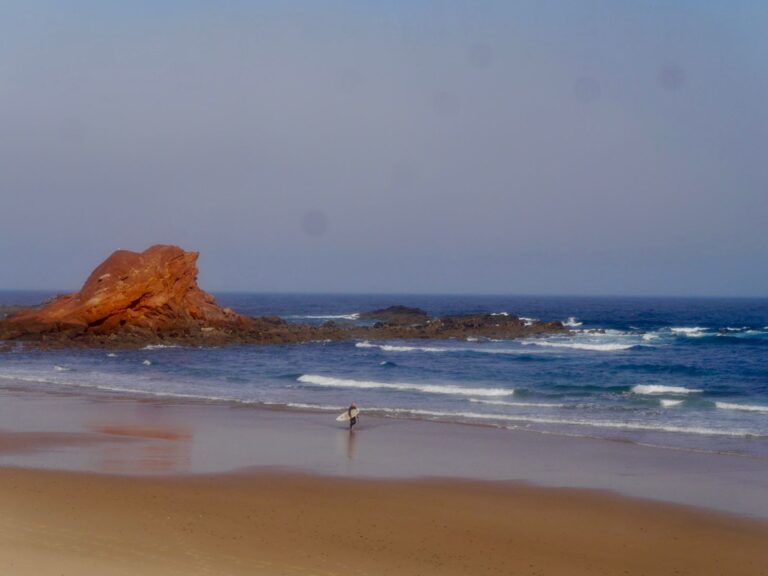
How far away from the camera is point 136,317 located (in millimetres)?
47094

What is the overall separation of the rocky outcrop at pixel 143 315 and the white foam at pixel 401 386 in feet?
55.7

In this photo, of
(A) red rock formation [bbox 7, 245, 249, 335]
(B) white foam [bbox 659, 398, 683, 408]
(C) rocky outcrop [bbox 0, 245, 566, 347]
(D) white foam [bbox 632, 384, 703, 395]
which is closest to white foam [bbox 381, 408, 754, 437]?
(B) white foam [bbox 659, 398, 683, 408]

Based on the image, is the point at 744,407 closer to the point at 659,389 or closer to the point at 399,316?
the point at 659,389

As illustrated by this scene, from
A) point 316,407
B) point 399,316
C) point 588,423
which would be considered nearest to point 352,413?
point 316,407

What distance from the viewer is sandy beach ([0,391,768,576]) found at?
9797 millimetres

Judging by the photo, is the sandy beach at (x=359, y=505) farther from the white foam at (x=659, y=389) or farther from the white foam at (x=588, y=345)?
the white foam at (x=588, y=345)

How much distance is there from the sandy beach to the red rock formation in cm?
2717

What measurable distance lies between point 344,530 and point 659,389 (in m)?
18.5

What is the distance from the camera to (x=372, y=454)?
16.5m

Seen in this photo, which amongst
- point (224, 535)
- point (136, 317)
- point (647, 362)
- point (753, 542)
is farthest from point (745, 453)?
point (136, 317)

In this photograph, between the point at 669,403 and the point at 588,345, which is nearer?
the point at 669,403

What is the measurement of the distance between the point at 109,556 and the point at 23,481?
4.39m

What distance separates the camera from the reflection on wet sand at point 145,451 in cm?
1470

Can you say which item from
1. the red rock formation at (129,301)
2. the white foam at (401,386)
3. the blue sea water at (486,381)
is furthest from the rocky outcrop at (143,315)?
the white foam at (401,386)
